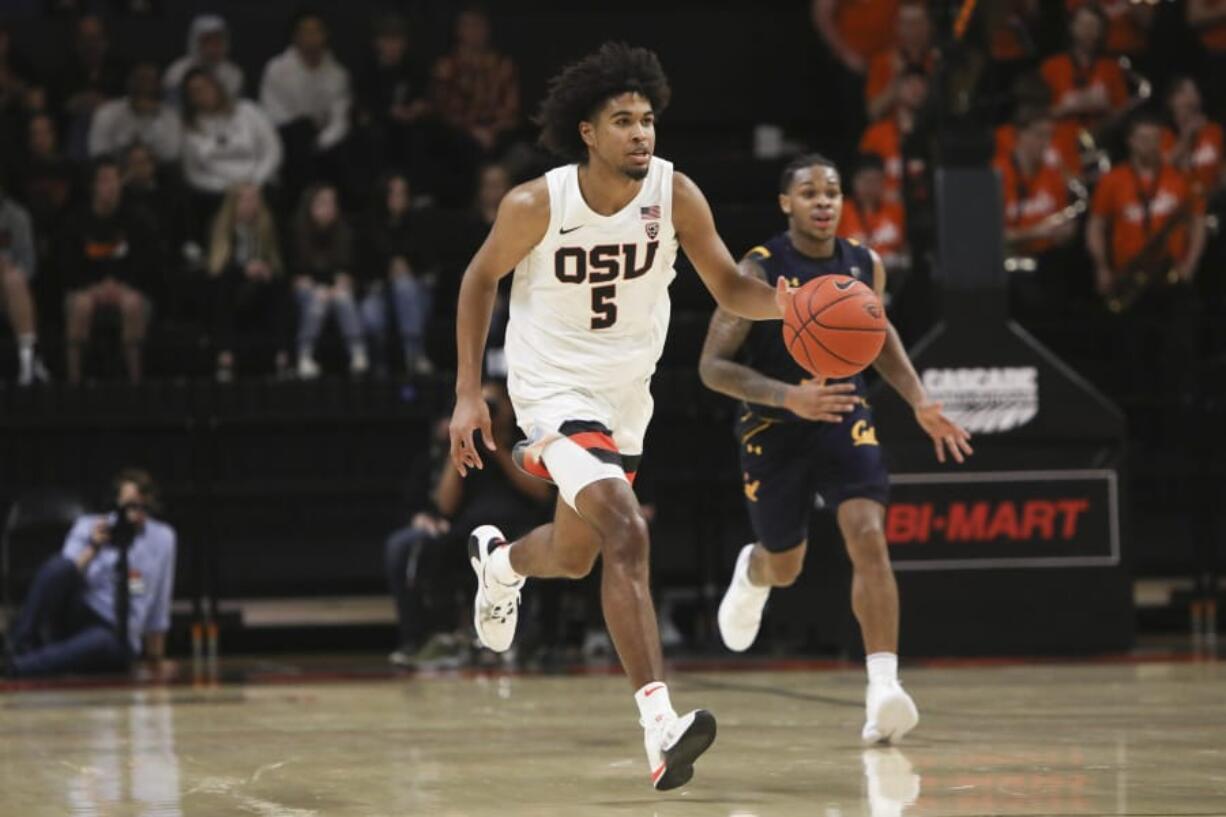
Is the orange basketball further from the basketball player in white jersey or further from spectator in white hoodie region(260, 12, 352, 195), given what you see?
spectator in white hoodie region(260, 12, 352, 195)

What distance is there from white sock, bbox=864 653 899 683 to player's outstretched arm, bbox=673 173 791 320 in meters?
1.40

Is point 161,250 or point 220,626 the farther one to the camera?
point 161,250

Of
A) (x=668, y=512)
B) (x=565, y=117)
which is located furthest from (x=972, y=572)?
(x=565, y=117)

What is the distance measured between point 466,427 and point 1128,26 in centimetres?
1032

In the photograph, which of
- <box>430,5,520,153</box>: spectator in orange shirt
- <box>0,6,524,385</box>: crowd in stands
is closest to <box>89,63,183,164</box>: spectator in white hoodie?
<box>0,6,524,385</box>: crowd in stands

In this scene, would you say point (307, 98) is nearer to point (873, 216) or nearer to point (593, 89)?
point (873, 216)

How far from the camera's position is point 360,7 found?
15.9 meters

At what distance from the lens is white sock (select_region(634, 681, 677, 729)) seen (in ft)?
18.9

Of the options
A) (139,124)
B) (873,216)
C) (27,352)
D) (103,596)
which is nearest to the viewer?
(103,596)

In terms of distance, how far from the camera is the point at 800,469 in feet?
25.7

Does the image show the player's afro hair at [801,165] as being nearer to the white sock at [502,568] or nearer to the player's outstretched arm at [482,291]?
the player's outstretched arm at [482,291]

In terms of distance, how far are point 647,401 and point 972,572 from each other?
462 centimetres

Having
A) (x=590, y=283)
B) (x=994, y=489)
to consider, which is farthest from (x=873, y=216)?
(x=590, y=283)

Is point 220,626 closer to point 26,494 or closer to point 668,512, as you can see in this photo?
point 26,494
